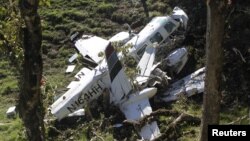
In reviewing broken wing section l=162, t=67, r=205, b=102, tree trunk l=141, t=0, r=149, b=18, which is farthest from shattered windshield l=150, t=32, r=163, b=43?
tree trunk l=141, t=0, r=149, b=18

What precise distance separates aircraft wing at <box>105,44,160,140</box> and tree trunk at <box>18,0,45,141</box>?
21.7ft

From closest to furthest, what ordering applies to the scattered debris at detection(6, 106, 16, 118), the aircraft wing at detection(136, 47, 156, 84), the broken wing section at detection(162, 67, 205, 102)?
the broken wing section at detection(162, 67, 205, 102) → the aircraft wing at detection(136, 47, 156, 84) → the scattered debris at detection(6, 106, 16, 118)

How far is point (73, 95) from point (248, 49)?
23.3 feet

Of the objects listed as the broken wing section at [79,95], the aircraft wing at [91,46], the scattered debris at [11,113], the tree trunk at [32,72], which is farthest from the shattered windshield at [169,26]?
the tree trunk at [32,72]

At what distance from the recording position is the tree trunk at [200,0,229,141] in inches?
358

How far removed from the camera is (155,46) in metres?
19.5

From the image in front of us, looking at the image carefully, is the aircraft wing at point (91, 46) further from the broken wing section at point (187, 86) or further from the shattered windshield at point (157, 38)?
the broken wing section at point (187, 86)

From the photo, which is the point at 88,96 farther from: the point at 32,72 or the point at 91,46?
the point at 32,72

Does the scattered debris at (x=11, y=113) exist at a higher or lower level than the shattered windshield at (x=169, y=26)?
lower

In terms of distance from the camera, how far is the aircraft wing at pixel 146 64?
57.9 ft

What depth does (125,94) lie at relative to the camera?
665 inches

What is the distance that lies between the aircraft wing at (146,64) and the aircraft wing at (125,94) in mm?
843

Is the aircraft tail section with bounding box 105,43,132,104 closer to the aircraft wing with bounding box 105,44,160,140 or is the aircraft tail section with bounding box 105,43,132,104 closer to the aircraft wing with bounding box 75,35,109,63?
the aircraft wing with bounding box 105,44,160,140

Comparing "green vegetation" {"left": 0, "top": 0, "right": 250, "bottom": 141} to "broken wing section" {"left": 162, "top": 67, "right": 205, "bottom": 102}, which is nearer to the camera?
"green vegetation" {"left": 0, "top": 0, "right": 250, "bottom": 141}
